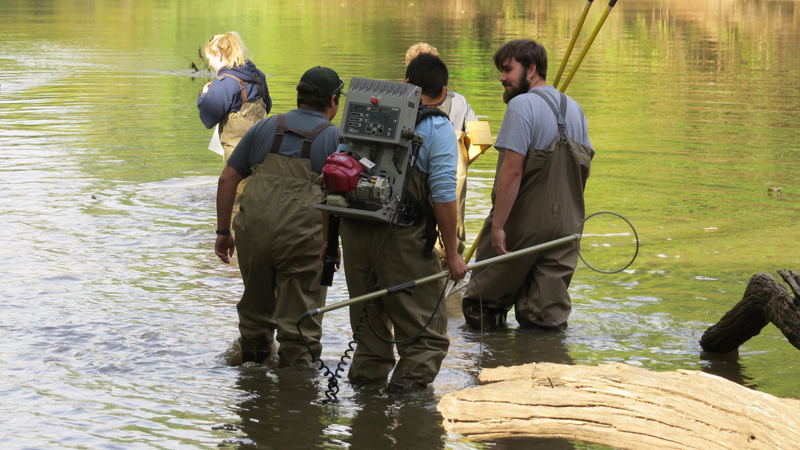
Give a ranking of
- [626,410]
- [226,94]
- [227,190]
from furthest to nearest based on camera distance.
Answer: [226,94] → [227,190] → [626,410]

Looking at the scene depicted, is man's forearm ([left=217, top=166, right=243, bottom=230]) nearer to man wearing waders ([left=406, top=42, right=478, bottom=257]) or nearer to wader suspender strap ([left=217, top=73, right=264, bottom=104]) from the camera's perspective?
man wearing waders ([left=406, top=42, right=478, bottom=257])

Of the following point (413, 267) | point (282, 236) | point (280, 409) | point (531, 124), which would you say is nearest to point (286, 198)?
point (282, 236)

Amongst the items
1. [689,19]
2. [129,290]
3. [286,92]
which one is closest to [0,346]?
[129,290]

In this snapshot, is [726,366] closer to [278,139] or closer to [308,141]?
[308,141]

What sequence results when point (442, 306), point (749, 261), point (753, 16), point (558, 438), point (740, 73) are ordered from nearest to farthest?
point (558, 438) → point (442, 306) → point (749, 261) → point (740, 73) → point (753, 16)

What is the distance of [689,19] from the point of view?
44.3 metres

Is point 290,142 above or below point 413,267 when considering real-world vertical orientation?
above

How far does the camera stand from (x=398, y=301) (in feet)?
18.0

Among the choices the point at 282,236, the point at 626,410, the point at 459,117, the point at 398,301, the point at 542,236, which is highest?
the point at 459,117

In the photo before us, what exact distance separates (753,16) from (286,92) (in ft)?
99.1

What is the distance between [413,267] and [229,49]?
4.82m

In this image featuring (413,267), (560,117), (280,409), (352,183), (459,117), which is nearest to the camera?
(352,183)

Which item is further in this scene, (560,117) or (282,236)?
(560,117)

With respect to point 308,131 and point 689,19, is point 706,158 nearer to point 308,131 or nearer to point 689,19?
point 308,131
